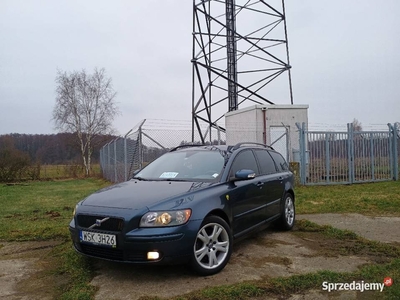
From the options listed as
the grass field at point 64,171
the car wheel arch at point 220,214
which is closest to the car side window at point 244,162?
the car wheel arch at point 220,214

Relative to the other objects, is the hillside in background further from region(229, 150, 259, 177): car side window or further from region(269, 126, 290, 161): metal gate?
region(229, 150, 259, 177): car side window

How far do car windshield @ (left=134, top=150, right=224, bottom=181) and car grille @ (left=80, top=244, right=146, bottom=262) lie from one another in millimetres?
1378

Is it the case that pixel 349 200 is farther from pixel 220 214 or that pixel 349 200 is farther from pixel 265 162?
pixel 220 214

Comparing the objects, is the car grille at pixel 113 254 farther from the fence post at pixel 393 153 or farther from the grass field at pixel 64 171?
the grass field at pixel 64 171

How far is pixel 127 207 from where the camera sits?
3.74m

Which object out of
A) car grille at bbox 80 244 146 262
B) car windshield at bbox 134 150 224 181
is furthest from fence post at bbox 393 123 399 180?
car grille at bbox 80 244 146 262

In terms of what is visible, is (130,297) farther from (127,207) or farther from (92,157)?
(92,157)

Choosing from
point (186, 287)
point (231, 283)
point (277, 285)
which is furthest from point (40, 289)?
point (277, 285)

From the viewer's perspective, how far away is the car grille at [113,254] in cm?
355

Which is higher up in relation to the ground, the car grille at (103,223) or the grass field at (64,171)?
the car grille at (103,223)

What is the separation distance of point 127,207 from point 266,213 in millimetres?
2407

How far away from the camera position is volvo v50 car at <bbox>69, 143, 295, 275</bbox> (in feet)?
11.7

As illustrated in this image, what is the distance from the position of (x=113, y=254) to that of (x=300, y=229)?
12.1ft

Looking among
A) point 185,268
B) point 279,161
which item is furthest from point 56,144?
point 185,268
